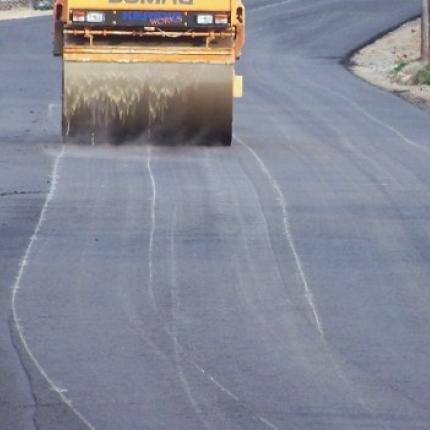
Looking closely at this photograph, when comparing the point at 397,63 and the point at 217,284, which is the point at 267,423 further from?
the point at 397,63

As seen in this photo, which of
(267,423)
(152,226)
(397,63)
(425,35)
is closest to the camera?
(267,423)

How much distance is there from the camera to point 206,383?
353 inches

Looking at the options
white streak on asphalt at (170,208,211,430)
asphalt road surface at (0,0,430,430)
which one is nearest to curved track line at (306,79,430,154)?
asphalt road surface at (0,0,430,430)

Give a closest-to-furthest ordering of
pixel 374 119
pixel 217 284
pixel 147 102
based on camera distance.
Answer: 1. pixel 217 284
2. pixel 147 102
3. pixel 374 119

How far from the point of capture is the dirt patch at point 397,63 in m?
36.7

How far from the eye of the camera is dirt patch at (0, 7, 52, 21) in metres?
58.0

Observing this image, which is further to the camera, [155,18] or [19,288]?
[155,18]

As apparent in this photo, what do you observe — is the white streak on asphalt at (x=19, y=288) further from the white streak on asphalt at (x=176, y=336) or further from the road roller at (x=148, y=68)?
the road roller at (x=148, y=68)

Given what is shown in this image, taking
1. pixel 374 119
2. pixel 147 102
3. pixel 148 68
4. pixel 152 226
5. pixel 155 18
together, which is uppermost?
pixel 155 18

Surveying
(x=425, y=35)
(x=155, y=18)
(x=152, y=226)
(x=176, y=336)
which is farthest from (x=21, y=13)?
(x=176, y=336)

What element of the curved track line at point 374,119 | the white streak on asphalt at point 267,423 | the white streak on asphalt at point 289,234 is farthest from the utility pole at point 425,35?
the white streak on asphalt at point 267,423

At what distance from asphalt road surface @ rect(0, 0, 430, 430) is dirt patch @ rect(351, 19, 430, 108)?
12223 millimetres

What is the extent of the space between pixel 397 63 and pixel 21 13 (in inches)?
797

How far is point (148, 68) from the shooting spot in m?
22.0
